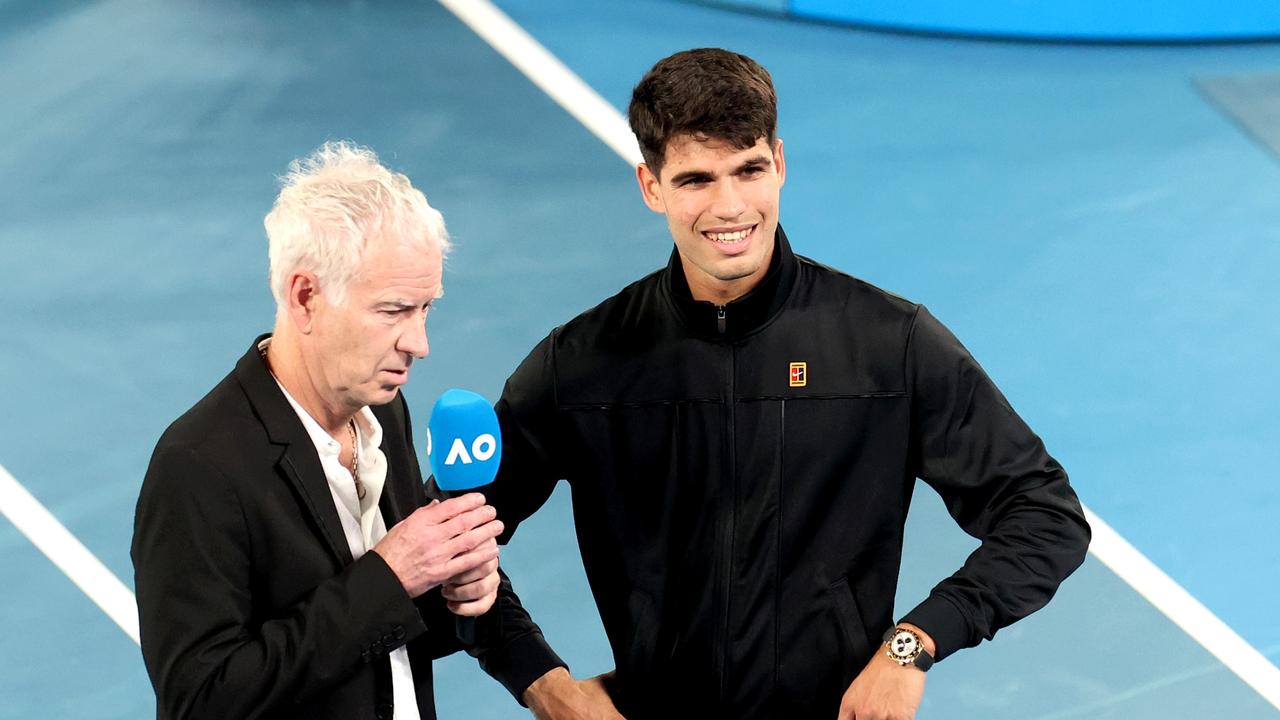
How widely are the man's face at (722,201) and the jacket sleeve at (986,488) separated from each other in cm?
41

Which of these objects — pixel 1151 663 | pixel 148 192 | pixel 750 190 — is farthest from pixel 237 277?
pixel 750 190

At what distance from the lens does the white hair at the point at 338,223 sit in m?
3.07

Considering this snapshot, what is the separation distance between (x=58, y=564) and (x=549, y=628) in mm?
1909

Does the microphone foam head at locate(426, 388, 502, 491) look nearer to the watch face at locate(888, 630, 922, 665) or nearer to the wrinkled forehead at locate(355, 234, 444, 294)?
the wrinkled forehead at locate(355, 234, 444, 294)

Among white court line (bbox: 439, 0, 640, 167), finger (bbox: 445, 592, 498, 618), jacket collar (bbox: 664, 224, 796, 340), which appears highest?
white court line (bbox: 439, 0, 640, 167)

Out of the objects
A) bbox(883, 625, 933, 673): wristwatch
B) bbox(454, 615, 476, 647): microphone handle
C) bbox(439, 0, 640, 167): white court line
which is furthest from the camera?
bbox(439, 0, 640, 167): white court line

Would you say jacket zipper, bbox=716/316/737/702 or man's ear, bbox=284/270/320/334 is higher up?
man's ear, bbox=284/270/320/334

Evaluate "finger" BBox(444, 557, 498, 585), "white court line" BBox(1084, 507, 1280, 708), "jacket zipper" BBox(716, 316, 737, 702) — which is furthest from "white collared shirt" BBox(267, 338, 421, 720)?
"white court line" BBox(1084, 507, 1280, 708)

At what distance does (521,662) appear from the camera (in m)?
3.80

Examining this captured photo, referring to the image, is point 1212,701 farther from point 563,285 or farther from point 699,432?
point 563,285

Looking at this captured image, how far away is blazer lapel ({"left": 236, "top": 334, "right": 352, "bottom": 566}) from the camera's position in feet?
10.5

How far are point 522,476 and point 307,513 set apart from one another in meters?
0.81

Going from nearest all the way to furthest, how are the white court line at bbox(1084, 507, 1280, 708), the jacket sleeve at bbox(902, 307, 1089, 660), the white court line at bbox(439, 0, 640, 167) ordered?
the jacket sleeve at bbox(902, 307, 1089, 660)
the white court line at bbox(1084, 507, 1280, 708)
the white court line at bbox(439, 0, 640, 167)

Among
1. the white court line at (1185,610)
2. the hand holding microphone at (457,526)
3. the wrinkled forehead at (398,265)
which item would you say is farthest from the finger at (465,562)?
the white court line at (1185,610)
